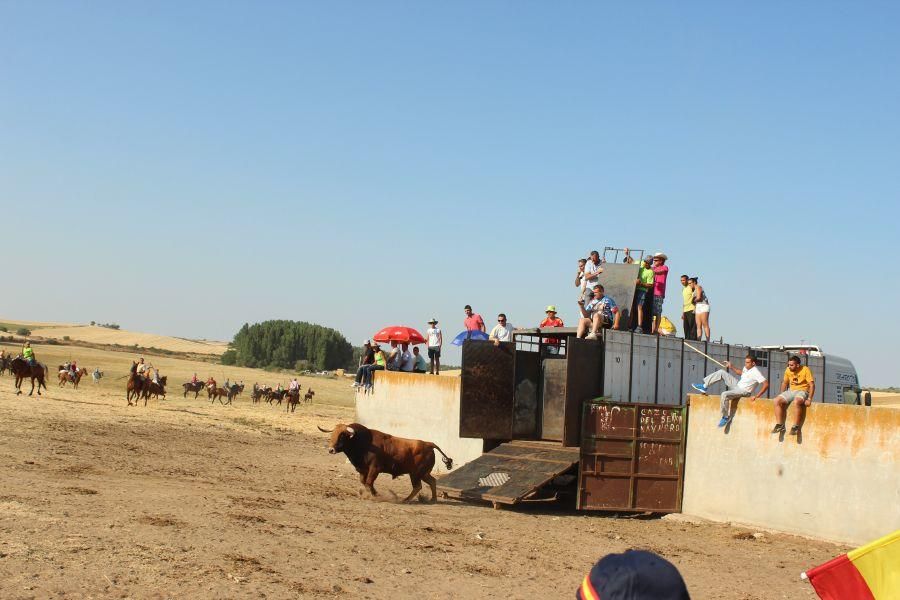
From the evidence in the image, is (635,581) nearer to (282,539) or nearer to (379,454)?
(282,539)

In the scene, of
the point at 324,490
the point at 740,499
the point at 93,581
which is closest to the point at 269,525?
the point at 93,581

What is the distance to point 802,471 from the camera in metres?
14.6

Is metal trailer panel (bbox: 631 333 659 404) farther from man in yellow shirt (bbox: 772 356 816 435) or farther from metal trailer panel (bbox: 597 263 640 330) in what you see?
man in yellow shirt (bbox: 772 356 816 435)

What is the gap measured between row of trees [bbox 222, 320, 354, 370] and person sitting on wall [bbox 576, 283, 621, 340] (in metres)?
94.8

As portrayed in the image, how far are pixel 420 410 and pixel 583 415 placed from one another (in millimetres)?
6422

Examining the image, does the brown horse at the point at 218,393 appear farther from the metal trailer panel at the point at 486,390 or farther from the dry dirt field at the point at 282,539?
the metal trailer panel at the point at 486,390

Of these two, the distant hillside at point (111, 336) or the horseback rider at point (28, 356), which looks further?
the distant hillside at point (111, 336)

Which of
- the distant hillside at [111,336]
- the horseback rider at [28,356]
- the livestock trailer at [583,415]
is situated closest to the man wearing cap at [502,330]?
→ the livestock trailer at [583,415]

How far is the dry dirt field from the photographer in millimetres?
9078

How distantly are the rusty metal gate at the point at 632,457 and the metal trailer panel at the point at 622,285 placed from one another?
9.63 ft

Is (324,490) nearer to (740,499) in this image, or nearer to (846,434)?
(740,499)

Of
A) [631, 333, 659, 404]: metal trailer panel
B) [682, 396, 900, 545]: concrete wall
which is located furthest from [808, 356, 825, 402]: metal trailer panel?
[682, 396, 900, 545]: concrete wall

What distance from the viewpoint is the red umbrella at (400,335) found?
86.8 feet

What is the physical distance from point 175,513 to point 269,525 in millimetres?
1230
